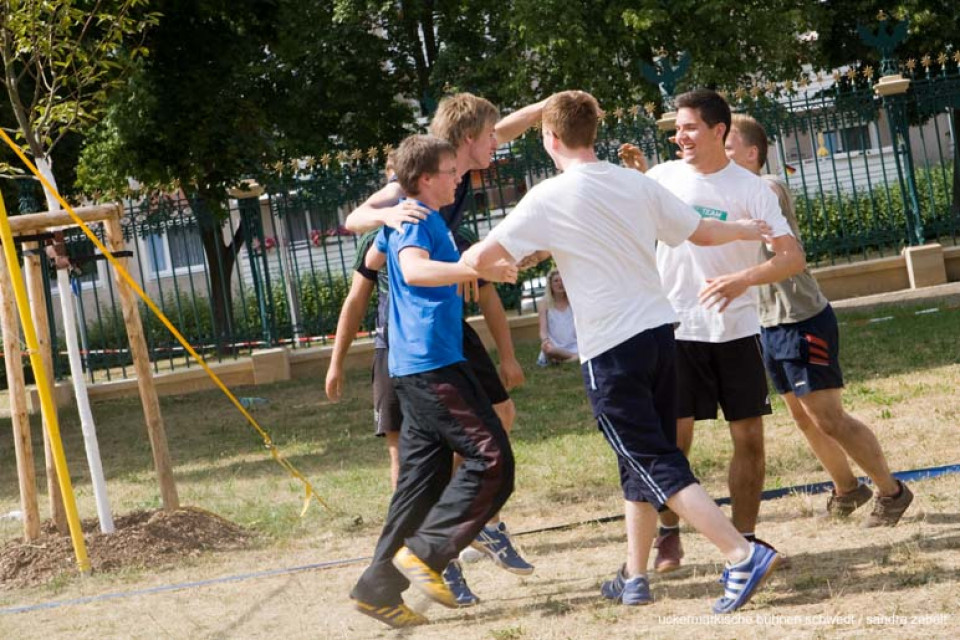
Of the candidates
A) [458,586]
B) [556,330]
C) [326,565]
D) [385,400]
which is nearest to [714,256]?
[385,400]

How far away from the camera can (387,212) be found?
190 inches

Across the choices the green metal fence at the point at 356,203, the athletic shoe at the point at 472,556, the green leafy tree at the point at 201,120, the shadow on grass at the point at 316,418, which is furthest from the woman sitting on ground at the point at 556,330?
the athletic shoe at the point at 472,556

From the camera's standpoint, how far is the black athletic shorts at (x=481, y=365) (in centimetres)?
535

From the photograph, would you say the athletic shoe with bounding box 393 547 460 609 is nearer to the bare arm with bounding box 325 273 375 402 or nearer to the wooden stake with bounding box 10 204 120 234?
the bare arm with bounding box 325 273 375 402

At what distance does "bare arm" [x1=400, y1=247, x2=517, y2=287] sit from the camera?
4.38 metres

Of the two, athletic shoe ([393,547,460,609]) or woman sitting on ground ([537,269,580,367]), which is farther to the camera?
woman sitting on ground ([537,269,580,367])

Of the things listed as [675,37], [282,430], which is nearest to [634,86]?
[675,37]

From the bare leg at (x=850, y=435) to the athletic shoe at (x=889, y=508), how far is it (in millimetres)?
23

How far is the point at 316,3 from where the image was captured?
2883 centimetres

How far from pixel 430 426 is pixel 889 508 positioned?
2.09 metres

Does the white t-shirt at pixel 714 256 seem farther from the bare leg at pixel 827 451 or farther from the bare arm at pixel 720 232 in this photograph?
the bare leg at pixel 827 451

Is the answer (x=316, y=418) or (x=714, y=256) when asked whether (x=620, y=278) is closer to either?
(x=714, y=256)

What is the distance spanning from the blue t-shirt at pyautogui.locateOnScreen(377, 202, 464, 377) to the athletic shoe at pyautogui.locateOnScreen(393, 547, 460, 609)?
700 millimetres

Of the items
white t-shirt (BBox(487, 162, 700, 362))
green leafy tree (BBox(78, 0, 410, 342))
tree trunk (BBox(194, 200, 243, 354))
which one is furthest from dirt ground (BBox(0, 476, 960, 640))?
green leafy tree (BBox(78, 0, 410, 342))
